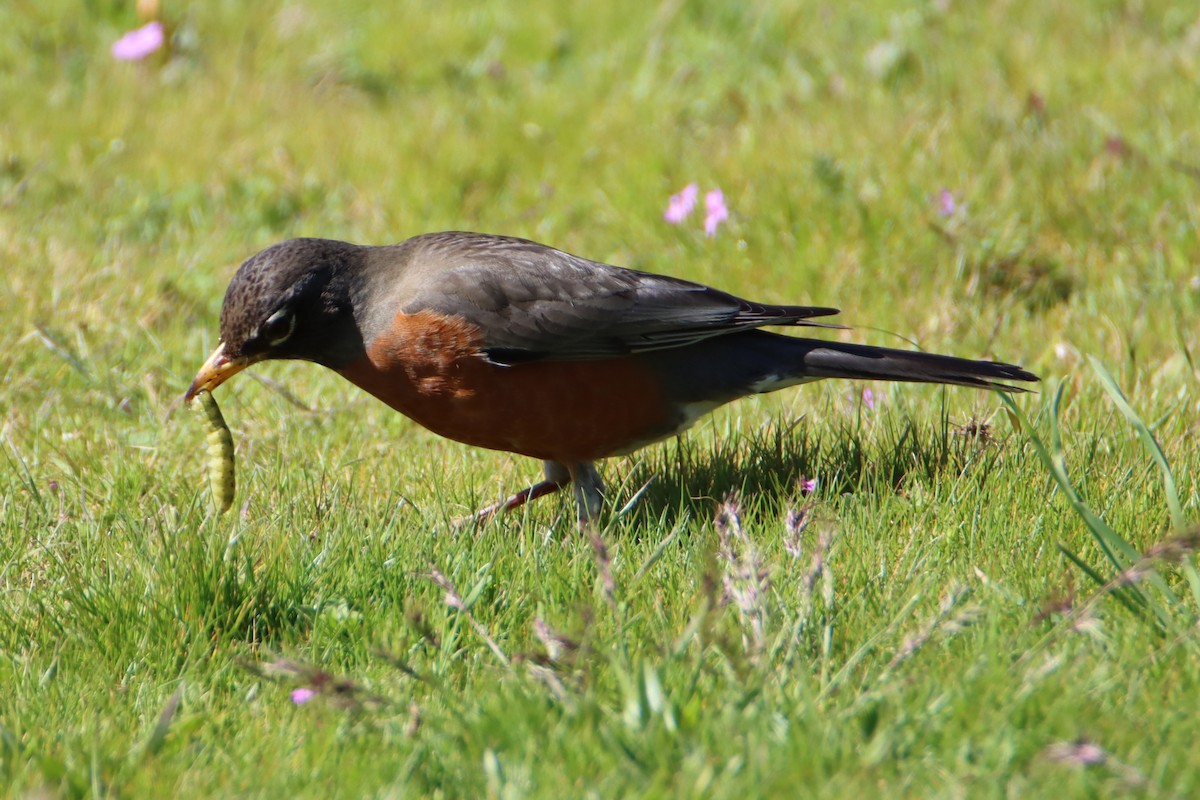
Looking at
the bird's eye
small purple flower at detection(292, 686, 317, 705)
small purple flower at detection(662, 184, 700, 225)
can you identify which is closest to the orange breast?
the bird's eye

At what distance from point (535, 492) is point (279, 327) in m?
0.97

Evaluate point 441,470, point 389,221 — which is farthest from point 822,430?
point 389,221

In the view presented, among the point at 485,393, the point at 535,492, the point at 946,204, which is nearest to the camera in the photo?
the point at 485,393

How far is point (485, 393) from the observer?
14.1 ft

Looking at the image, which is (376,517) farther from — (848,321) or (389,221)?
(389,221)

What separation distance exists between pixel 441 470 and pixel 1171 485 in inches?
88.6

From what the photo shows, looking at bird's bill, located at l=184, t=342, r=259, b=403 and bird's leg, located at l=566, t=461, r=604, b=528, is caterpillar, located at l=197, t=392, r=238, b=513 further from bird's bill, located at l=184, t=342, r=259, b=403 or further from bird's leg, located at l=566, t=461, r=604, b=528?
bird's leg, located at l=566, t=461, r=604, b=528

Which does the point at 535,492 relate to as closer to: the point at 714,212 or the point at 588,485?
the point at 588,485

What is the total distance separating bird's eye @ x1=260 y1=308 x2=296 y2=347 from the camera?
4.33m

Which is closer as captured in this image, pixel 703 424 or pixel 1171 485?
pixel 1171 485

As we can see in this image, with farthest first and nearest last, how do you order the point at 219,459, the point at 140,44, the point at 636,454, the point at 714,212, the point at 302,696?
the point at 140,44
the point at 714,212
the point at 636,454
the point at 219,459
the point at 302,696

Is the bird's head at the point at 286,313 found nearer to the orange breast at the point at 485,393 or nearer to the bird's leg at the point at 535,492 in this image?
the orange breast at the point at 485,393

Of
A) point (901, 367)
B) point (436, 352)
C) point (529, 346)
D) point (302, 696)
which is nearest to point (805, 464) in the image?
point (901, 367)

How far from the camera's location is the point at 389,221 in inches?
270
